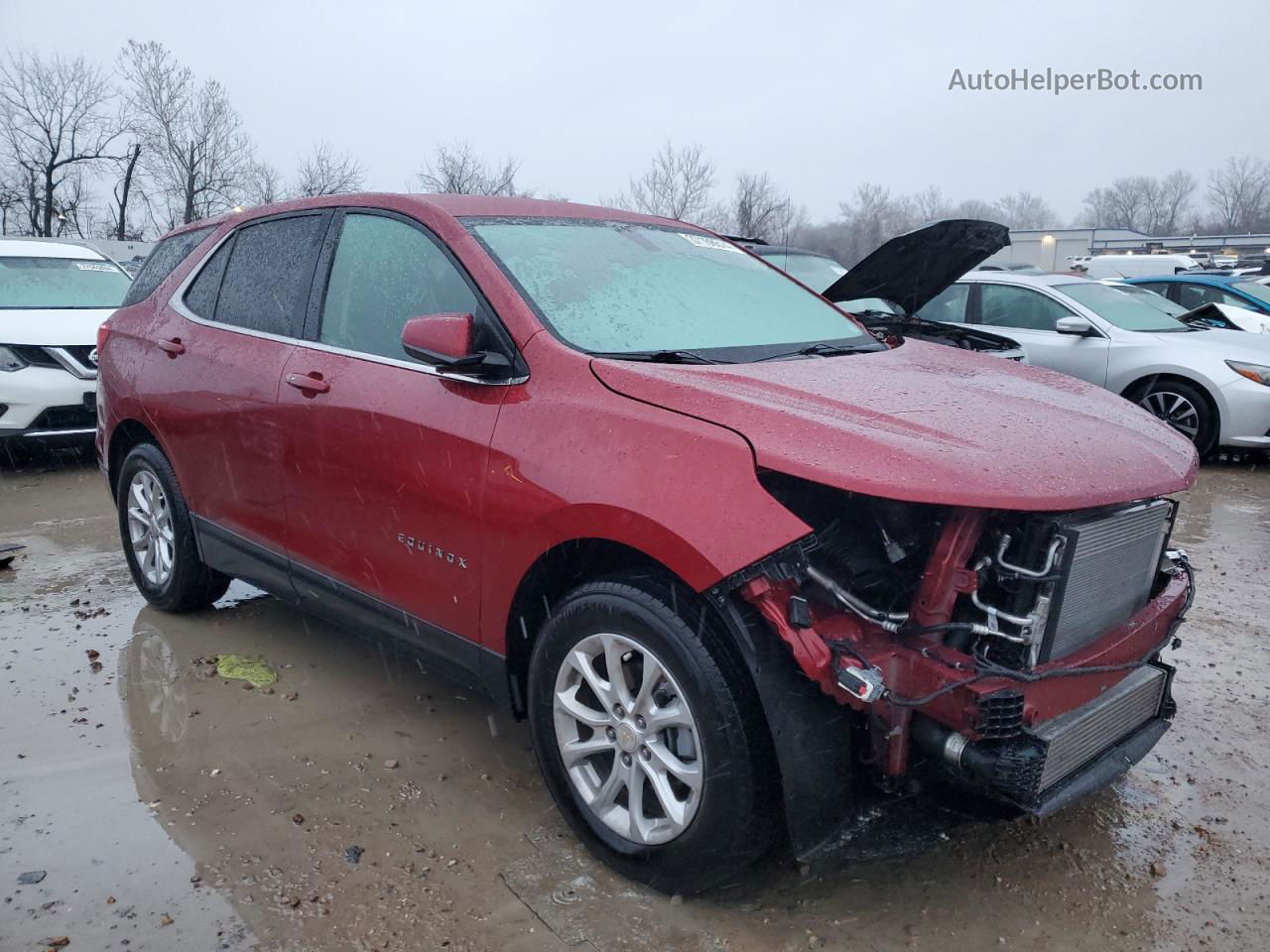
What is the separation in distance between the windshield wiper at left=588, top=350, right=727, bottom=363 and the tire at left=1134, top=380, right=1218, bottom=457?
21.2 feet

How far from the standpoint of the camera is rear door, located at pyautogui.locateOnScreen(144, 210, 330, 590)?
12.0 feet

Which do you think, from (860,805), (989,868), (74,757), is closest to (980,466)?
(860,805)

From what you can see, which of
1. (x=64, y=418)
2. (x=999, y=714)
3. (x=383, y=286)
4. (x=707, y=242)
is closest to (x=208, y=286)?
(x=383, y=286)

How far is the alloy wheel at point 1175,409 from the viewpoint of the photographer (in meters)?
8.15

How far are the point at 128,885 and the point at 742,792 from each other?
167cm

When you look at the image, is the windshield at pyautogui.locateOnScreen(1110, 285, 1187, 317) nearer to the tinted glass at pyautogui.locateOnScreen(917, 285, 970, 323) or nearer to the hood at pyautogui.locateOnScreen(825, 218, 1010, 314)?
the tinted glass at pyautogui.locateOnScreen(917, 285, 970, 323)

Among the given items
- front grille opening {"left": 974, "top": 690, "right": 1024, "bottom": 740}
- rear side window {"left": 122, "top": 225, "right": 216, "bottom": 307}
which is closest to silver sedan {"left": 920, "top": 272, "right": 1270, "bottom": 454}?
rear side window {"left": 122, "top": 225, "right": 216, "bottom": 307}

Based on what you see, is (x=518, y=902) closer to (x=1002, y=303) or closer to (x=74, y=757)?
(x=74, y=757)

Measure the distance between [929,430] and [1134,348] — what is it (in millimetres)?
7016

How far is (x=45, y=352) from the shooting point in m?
7.73

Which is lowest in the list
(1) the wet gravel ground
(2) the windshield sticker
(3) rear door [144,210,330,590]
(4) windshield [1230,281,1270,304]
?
(1) the wet gravel ground

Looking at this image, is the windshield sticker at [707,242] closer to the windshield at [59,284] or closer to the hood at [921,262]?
the hood at [921,262]

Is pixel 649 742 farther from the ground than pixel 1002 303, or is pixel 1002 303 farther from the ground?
pixel 1002 303

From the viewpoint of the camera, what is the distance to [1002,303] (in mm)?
8891
